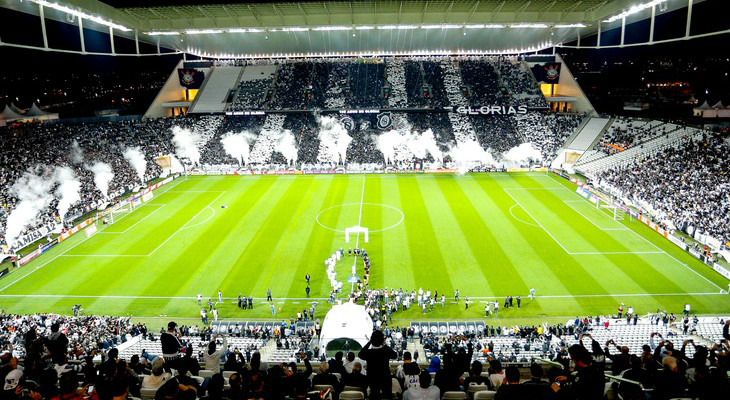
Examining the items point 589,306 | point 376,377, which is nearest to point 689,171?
point 589,306

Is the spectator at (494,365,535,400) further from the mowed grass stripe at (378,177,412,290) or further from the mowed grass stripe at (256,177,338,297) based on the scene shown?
the mowed grass stripe at (256,177,338,297)

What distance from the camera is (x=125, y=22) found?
158ft

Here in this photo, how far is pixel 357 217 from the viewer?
40.3 meters

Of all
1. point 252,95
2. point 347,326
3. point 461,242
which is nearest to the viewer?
point 347,326

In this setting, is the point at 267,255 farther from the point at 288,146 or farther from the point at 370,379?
the point at 288,146

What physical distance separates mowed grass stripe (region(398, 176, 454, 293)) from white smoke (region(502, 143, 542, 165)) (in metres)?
19.2

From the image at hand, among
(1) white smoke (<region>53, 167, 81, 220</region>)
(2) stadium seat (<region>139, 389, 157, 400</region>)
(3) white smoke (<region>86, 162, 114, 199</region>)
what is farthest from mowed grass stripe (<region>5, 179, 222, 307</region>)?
(2) stadium seat (<region>139, 389, 157, 400</region>)

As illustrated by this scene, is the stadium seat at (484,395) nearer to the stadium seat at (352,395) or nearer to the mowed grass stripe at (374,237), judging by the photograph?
the stadium seat at (352,395)

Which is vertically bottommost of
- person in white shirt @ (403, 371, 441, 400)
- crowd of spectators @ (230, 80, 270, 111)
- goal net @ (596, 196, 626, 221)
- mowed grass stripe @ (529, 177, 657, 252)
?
mowed grass stripe @ (529, 177, 657, 252)

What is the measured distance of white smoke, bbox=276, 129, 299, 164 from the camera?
6284 centimetres

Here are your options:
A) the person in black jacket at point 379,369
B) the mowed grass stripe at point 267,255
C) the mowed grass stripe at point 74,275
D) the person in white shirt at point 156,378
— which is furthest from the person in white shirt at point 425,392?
the mowed grass stripe at point 74,275

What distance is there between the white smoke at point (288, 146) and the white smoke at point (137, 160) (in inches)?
655

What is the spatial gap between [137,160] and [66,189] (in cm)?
1353

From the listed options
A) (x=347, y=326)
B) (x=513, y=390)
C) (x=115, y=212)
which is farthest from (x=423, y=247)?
(x=115, y=212)
